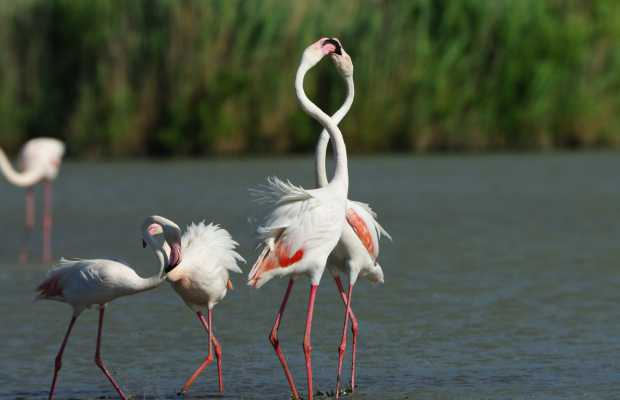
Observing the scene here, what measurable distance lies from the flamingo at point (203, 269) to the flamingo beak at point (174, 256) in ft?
0.92

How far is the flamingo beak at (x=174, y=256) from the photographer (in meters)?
4.83

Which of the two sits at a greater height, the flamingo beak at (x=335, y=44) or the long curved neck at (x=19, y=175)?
the flamingo beak at (x=335, y=44)

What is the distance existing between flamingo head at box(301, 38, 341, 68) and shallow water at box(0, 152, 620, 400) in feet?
5.97

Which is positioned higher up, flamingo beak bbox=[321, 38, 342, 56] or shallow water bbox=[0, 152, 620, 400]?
flamingo beak bbox=[321, 38, 342, 56]

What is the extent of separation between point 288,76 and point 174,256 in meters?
14.7

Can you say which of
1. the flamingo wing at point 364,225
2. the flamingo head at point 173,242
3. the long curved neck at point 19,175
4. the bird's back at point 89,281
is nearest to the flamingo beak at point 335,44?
the flamingo wing at point 364,225

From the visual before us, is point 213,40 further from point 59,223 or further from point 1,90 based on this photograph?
point 59,223

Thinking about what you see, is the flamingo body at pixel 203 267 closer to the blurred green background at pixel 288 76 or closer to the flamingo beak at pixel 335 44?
the flamingo beak at pixel 335 44

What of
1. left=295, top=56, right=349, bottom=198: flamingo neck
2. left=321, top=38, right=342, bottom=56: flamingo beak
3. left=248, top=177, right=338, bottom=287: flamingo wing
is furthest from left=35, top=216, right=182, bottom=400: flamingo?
left=321, top=38, right=342, bottom=56: flamingo beak

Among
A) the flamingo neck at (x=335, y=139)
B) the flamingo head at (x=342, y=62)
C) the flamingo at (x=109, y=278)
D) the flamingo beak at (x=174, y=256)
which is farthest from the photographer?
the flamingo head at (x=342, y=62)

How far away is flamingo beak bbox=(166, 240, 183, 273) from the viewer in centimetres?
483

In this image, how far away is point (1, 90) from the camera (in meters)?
19.2

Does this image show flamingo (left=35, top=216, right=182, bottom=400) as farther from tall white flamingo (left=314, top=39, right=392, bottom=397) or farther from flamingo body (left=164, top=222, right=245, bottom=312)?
tall white flamingo (left=314, top=39, right=392, bottom=397)

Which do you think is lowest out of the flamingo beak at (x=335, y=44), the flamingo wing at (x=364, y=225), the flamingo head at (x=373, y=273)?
the flamingo head at (x=373, y=273)
